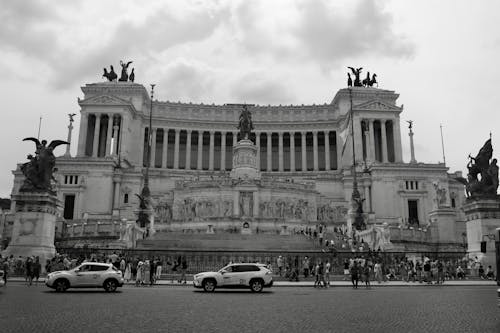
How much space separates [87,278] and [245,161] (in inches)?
1790

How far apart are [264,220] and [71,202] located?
1313 inches

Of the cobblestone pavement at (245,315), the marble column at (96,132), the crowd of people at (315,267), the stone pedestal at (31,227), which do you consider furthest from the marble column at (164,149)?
the cobblestone pavement at (245,315)

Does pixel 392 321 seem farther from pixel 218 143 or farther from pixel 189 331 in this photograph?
pixel 218 143

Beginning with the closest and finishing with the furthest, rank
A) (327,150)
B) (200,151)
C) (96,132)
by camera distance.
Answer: (96,132) → (327,150) → (200,151)

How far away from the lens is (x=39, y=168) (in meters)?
30.0

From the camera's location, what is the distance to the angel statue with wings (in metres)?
29.6

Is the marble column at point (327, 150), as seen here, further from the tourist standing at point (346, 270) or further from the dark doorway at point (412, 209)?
the tourist standing at point (346, 270)

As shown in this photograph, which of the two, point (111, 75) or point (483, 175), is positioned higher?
point (111, 75)

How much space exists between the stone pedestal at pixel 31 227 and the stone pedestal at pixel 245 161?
36.4 meters

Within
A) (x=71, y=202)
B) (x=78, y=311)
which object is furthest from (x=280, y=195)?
(x=78, y=311)

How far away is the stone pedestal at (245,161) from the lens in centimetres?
6431

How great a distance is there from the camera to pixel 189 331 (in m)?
9.79

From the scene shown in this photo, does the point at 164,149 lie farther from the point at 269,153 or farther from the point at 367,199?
the point at 367,199

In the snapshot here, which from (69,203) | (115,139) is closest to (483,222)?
(69,203)
